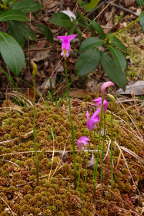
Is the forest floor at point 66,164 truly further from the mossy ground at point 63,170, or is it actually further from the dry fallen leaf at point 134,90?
the dry fallen leaf at point 134,90

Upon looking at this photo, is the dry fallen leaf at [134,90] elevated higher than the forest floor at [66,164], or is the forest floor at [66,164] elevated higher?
the dry fallen leaf at [134,90]

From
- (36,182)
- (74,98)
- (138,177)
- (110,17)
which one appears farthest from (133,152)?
(110,17)

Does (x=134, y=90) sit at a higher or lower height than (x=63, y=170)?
higher

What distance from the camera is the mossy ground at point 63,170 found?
1461mm

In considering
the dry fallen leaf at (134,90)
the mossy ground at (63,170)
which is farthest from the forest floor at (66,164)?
the dry fallen leaf at (134,90)

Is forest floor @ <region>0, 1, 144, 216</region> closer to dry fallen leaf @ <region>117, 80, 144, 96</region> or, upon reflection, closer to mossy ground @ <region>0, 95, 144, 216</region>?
mossy ground @ <region>0, 95, 144, 216</region>

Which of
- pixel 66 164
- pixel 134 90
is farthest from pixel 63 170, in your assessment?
pixel 134 90

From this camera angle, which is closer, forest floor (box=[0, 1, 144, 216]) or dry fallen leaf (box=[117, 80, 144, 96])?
forest floor (box=[0, 1, 144, 216])

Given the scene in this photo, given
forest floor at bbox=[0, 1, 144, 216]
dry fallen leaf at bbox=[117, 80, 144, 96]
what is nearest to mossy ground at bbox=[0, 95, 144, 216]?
forest floor at bbox=[0, 1, 144, 216]

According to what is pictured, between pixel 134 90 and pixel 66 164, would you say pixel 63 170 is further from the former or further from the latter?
pixel 134 90

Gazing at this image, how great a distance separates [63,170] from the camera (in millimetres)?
1593

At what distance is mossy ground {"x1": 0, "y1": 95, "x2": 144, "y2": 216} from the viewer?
1.46 metres

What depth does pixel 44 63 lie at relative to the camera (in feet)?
8.71

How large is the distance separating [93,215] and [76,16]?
127 centimetres
